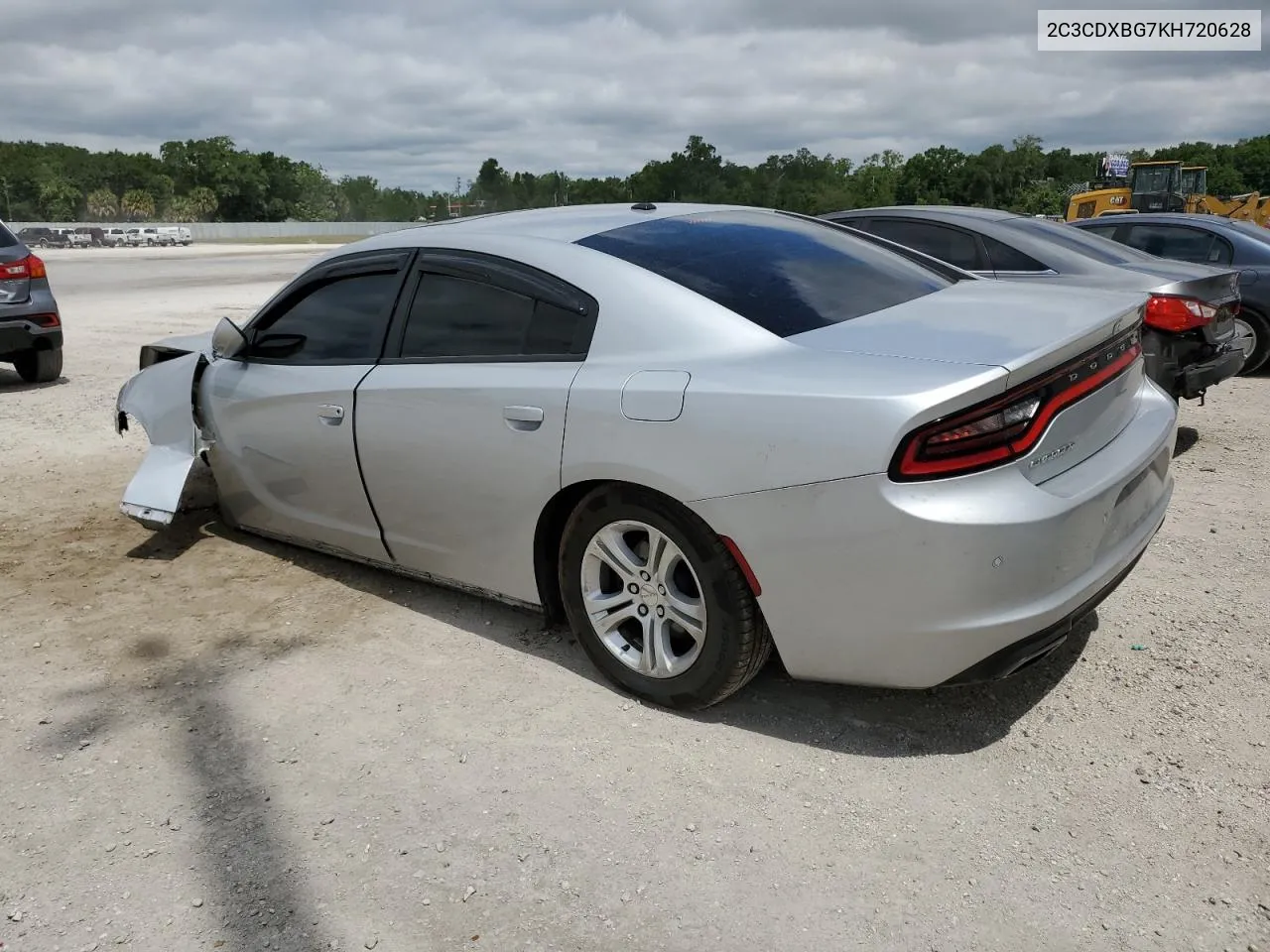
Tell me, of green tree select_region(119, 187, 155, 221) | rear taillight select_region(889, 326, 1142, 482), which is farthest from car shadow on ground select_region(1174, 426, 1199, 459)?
green tree select_region(119, 187, 155, 221)

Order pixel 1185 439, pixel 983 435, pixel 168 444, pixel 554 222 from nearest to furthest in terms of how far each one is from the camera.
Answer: pixel 983 435 < pixel 554 222 < pixel 168 444 < pixel 1185 439

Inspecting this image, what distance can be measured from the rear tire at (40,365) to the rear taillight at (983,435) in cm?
955

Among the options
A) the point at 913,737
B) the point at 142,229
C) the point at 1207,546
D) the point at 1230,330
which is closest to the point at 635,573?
the point at 913,737

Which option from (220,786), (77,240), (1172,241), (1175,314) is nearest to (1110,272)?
(1175,314)

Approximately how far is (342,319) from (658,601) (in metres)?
1.91

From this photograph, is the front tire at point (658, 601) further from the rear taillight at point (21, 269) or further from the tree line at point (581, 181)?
the tree line at point (581, 181)

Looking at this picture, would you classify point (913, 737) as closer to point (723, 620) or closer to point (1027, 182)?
point (723, 620)

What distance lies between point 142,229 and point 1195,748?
8058cm

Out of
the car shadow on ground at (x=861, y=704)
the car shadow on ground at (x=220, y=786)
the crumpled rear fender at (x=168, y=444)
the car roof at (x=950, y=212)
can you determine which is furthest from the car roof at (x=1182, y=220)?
the car shadow on ground at (x=220, y=786)

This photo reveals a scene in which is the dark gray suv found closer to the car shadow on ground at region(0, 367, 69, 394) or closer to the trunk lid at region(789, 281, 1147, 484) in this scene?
the car shadow on ground at region(0, 367, 69, 394)

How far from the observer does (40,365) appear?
967cm

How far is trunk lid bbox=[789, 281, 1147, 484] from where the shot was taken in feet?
8.95

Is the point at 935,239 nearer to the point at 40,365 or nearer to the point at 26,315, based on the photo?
the point at 26,315

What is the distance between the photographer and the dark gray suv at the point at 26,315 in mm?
9094
